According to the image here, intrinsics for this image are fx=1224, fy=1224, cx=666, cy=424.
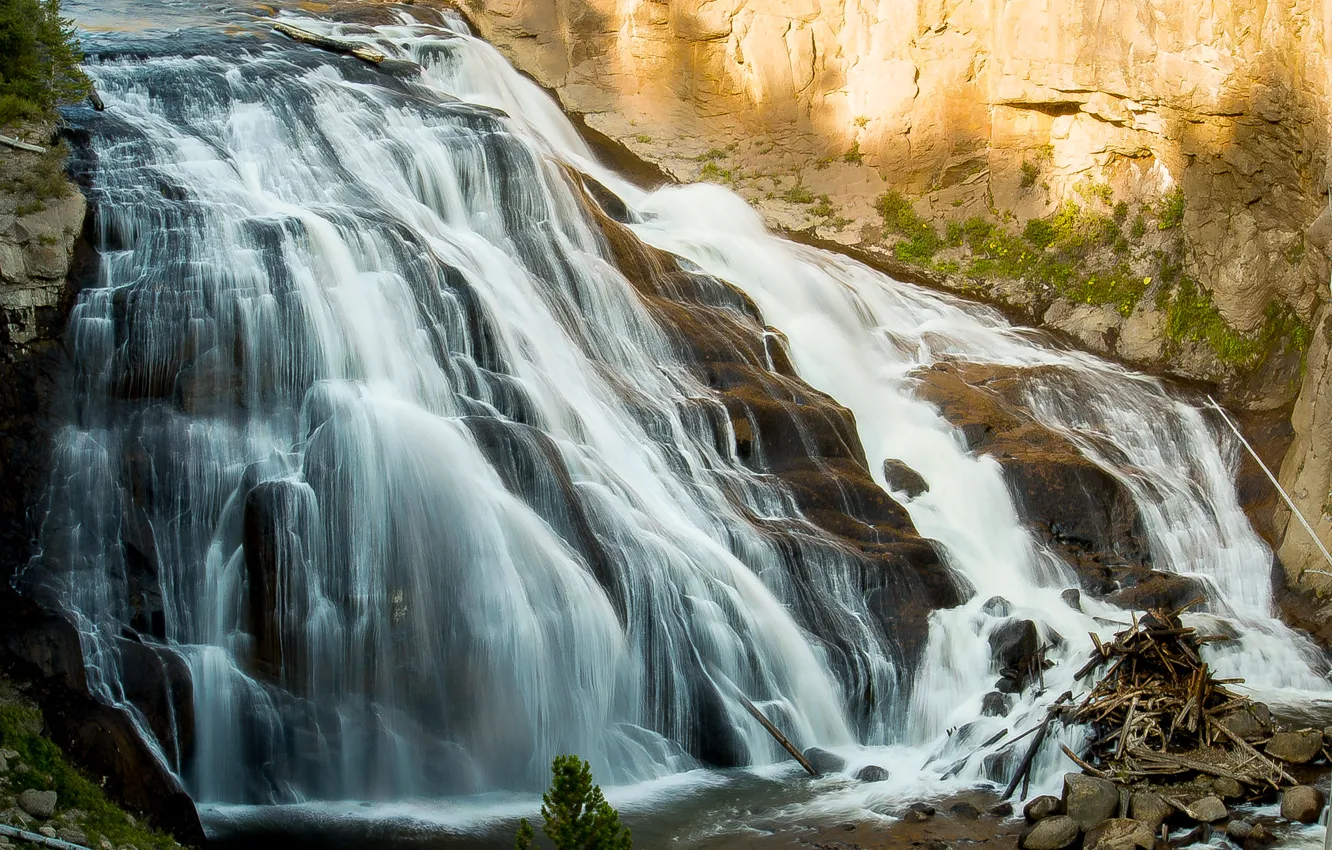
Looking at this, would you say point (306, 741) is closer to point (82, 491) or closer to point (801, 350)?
point (82, 491)

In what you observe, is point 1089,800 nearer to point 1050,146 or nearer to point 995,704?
point 995,704

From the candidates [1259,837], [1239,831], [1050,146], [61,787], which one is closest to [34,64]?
[61,787]

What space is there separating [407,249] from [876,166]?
36.6 feet

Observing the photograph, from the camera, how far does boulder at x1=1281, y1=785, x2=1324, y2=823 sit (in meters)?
9.91

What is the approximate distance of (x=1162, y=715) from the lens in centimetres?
1130

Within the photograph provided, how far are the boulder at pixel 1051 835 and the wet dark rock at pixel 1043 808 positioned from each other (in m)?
0.27

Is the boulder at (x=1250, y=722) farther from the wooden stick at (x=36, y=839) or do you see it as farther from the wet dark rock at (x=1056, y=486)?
the wooden stick at (x=36, y=839)

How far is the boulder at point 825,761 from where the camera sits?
38.2 ft

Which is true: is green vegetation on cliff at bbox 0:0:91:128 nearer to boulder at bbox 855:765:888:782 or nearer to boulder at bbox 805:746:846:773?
boulder at bbox 805:746:846:773

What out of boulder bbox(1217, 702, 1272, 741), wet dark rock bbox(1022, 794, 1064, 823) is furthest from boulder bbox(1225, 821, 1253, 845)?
boulder bbox(1217, 702, 1272, 741)

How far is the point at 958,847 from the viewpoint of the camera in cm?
995

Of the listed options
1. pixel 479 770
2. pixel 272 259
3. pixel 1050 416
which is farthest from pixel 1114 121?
pixel 479 770

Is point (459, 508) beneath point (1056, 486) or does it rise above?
above

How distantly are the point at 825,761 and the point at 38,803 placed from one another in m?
6.80
